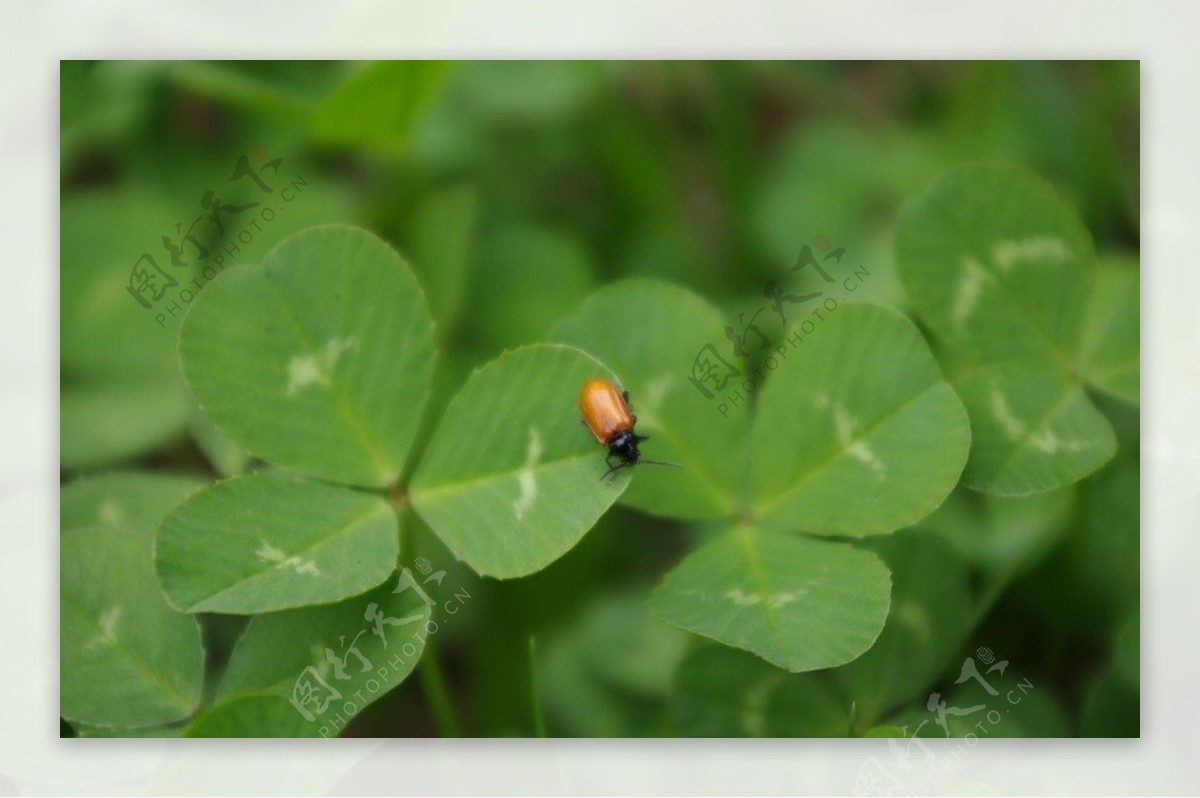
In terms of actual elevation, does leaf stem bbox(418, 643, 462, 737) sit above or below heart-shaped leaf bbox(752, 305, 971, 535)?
below

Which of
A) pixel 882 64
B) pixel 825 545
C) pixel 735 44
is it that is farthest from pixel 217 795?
pixel 882 64

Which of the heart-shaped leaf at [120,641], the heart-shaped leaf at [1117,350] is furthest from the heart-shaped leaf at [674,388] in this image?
the heart-shaped leaf at [120,641]

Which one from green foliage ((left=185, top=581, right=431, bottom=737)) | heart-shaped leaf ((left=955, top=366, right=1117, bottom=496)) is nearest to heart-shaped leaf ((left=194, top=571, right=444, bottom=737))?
green foliage ((left=185, top=581, right=431, bottom=737))

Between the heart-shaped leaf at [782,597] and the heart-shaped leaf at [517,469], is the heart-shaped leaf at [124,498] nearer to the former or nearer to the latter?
the heart-shaped leaf at [517,469]

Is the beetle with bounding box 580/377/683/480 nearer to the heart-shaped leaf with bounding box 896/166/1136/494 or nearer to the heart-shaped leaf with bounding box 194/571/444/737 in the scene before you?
the heart-shaped leaf with bounding box 194/571/444/737

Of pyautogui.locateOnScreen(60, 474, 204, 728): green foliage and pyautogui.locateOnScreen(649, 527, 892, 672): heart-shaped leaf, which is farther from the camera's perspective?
pyautogui.locateOnScreen(60, 474, 204, 728): green foliage

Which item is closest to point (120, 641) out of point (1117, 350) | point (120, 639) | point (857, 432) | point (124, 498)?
point (120, 639)

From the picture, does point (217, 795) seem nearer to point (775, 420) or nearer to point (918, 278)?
point (775, 420)
